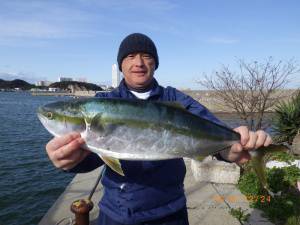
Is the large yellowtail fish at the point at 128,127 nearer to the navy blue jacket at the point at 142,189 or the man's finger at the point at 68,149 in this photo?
the man's finger at the point at 68,149

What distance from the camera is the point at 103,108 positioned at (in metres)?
2.80

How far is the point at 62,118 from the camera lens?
2.81 m

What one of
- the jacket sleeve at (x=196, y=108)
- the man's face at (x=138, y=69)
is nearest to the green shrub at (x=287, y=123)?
the jacket sleeve at (x=196, y=108)

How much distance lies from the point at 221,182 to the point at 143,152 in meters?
6.56

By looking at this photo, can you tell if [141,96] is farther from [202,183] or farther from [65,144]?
[202,183]

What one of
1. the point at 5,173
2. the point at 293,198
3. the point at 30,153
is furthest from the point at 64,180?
the point at 293,198

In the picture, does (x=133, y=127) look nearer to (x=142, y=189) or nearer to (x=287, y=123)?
(x=142, y=189)

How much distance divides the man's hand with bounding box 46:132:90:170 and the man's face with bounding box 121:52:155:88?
0.85 meters

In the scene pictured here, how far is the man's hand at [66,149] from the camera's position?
2.64 m

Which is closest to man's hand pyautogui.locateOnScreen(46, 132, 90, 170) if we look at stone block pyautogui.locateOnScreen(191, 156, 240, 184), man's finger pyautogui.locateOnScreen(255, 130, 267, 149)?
man's finger pyautogui.locateOnScreen(255, 130, 267, 149)

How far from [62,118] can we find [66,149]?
0.94 feet

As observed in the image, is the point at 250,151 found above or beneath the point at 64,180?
above

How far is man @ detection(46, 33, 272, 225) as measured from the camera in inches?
122

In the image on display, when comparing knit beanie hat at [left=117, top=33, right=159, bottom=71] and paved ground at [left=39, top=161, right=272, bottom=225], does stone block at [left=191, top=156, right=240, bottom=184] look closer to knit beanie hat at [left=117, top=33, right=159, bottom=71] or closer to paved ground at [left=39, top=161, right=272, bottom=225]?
paved ground at [left=39, top=161, right=272, bottom=225]
